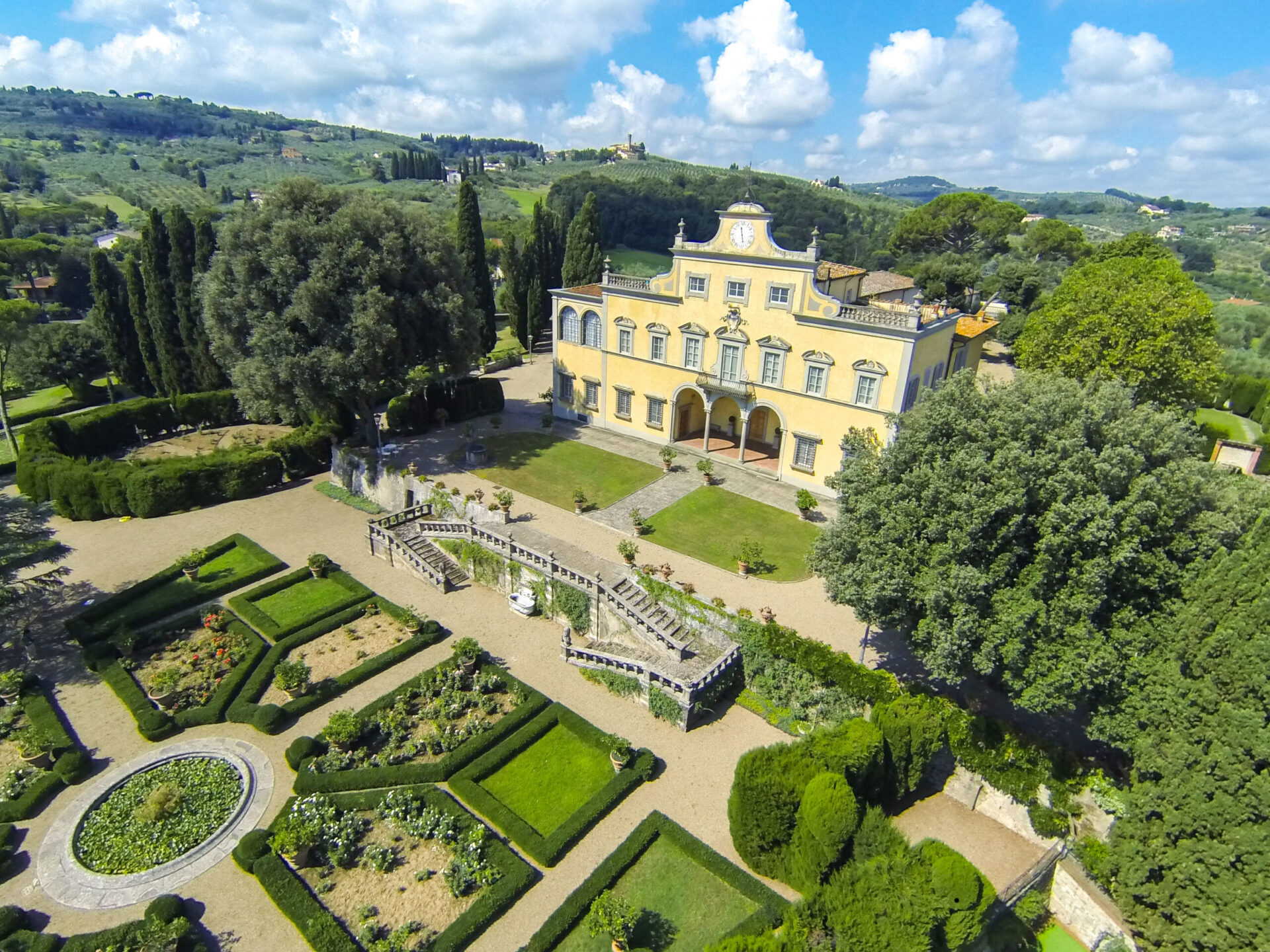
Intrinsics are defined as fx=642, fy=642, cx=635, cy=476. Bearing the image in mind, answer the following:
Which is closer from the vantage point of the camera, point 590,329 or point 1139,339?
point 1139,339

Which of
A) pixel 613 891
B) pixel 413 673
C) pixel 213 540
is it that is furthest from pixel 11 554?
pixel 613 891

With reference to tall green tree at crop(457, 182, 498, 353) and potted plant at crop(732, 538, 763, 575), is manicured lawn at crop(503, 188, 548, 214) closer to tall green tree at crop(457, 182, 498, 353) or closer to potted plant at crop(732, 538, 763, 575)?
tall green tree at crop(457, 182, 498, 353)

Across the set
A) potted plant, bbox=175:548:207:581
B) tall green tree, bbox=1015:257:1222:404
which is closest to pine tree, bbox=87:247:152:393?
potted plant, bbox=175:548:207:581

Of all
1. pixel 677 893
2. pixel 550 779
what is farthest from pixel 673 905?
pixel 550 779

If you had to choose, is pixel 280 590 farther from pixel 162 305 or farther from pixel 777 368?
pixel 162 305

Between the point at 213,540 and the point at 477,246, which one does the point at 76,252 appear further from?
the point at 213,540

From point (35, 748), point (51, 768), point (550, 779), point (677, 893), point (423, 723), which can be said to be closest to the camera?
point (677, 893)
